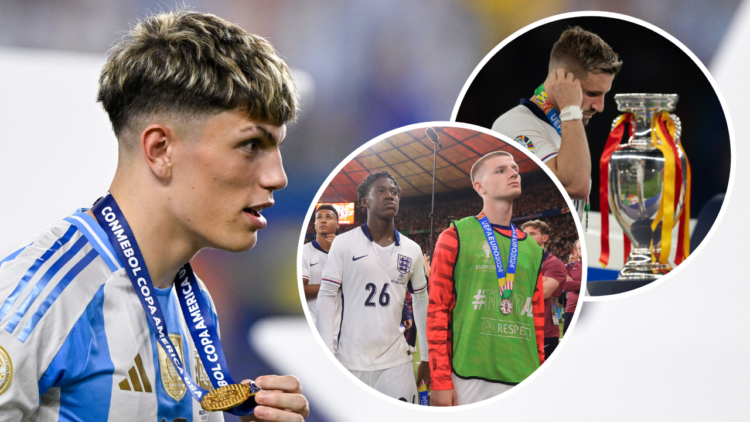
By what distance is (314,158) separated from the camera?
7.37 ft

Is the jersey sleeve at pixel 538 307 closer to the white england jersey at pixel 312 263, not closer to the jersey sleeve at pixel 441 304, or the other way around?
the jersey sleeve at pixel 441 304

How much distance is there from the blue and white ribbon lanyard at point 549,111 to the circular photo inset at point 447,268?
13cm

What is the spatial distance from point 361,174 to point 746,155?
5.40 feet

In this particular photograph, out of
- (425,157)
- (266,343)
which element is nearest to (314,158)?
(425,157)

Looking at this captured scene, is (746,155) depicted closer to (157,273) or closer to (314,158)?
(314,158)

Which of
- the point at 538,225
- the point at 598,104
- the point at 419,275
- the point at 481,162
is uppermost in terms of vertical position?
the point at 598,104

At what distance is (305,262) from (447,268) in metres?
0.57

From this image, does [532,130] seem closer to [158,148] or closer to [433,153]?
[433,153]

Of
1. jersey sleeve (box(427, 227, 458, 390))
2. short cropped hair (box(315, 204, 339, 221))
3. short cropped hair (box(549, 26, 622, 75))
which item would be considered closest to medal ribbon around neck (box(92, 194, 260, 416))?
jersey sleeve (box(427, 227, 458, 390))

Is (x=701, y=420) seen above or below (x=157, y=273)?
below

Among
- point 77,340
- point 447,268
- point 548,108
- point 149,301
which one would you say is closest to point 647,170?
point 548,108

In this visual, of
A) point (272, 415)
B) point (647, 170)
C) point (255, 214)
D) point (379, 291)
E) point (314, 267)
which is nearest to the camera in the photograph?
point (272, 415)

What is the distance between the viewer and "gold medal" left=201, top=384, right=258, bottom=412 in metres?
0.86

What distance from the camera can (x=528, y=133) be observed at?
6.55ft
